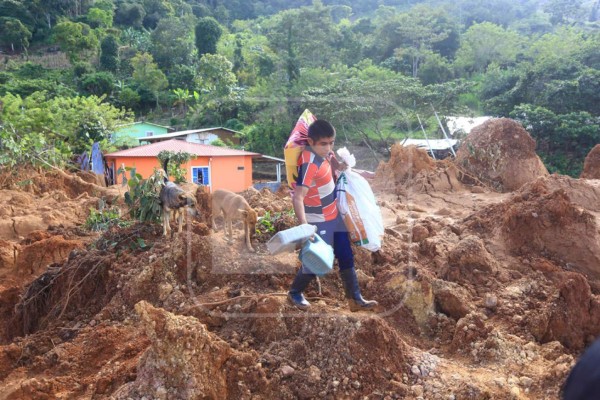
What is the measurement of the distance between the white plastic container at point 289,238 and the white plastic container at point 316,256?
0.07 metres

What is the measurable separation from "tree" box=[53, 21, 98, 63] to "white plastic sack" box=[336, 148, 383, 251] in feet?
146

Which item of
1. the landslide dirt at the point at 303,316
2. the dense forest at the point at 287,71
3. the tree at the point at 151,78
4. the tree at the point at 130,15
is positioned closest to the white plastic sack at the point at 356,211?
the landslide dirt at the point at 303,316

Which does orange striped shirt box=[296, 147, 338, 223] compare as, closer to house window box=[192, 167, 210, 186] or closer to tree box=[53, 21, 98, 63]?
house window box=[192, 167, 210, 186]

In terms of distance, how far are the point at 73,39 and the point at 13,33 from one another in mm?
6622

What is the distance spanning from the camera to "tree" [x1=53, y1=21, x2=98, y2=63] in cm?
4253

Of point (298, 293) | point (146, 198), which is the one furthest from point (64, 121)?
point (298, 293)

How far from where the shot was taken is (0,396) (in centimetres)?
373

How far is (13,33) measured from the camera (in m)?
44.5

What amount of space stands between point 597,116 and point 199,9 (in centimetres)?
5070

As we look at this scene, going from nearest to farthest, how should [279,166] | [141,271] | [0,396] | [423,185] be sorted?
[0,396] → [141,271] → [423,185] → [279,166]

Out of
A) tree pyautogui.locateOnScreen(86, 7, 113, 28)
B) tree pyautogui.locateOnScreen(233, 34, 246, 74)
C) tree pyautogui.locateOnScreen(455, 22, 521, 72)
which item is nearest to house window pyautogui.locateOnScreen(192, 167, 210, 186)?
tree pyautogui.locateOnScreen(233, 34, 246, 74)

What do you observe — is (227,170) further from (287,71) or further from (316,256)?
(287,71)

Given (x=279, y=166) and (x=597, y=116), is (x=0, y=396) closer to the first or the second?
(x=279, y=166)

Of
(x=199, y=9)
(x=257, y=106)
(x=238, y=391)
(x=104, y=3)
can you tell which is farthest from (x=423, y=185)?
(x=199, y=9)
